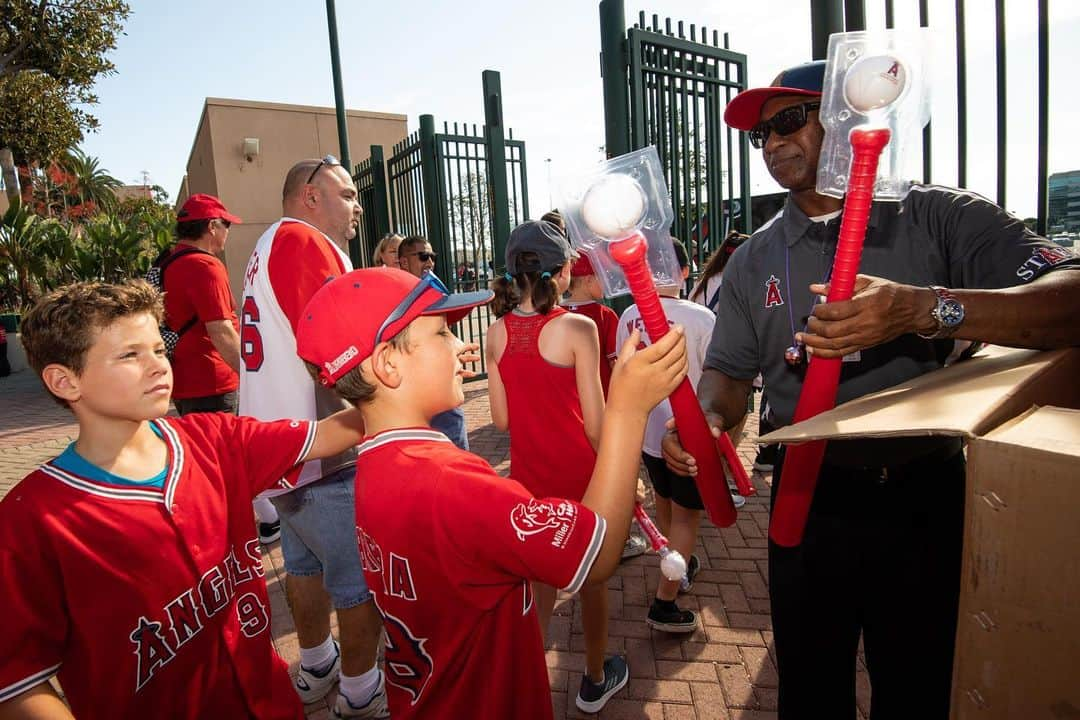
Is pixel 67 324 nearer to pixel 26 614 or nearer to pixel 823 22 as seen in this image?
pixel 26 614

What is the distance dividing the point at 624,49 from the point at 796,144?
3.29 metres

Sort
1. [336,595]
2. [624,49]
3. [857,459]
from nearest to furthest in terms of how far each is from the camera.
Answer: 1. [857,459]
2. [336,595]
3. [624,49]

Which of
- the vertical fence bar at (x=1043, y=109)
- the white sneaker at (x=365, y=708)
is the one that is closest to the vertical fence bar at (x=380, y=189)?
the white sneaker at (x=365, y=708)

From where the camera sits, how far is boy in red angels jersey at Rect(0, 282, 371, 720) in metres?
1.29

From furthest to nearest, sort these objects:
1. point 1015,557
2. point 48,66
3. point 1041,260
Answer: point 48,66, point 1041,260, point 1015,557

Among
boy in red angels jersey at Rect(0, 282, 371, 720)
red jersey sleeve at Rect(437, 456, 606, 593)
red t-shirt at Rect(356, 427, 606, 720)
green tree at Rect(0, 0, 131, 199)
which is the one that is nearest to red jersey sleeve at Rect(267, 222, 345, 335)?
boy in red angels jersey at Rect(0, 282, 371, 720)

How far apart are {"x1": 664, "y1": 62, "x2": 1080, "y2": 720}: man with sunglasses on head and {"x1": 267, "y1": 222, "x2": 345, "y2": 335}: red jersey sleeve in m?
1.58

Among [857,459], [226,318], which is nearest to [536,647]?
[857,459]

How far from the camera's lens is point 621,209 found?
1266 mm

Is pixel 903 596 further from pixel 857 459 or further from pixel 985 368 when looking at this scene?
pixel 985 368

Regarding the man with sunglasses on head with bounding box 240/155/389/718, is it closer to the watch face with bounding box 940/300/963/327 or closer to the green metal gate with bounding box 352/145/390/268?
the watch face with bounding box 940/300/963/327

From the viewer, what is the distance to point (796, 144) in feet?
5.77

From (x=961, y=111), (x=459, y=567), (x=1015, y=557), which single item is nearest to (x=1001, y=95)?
(x=961, y=111)

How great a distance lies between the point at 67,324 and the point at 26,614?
724mm
